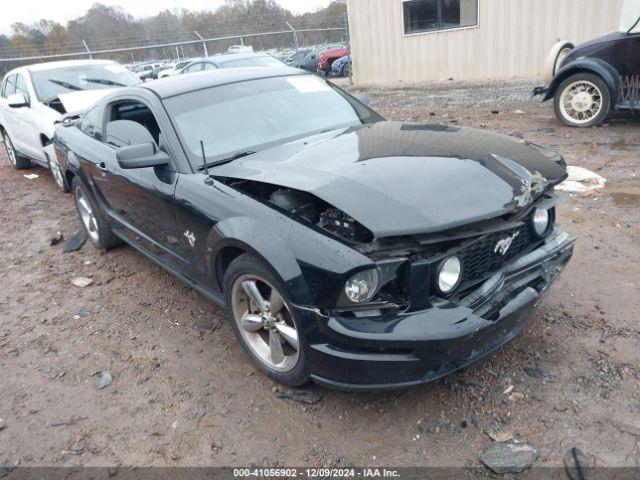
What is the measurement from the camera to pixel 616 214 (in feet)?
14.9

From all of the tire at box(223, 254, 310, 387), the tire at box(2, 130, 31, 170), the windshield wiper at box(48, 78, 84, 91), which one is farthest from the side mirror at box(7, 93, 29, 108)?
the tire at box(223, 254, 310, 387)

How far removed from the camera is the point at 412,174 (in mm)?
2590

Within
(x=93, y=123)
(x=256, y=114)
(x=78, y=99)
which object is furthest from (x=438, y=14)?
(x=256, y=114)

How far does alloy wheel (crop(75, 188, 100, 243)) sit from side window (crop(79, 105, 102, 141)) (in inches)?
25.1

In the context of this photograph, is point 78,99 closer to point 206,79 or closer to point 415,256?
point 206,79

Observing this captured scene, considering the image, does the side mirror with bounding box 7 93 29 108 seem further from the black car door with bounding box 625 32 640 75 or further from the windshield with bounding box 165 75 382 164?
the black car door with bounding box 625 32 640 75

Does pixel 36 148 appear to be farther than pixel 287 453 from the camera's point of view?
Yes

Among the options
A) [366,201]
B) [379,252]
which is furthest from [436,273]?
[366,201]

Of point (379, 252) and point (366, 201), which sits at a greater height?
point (366, 201)

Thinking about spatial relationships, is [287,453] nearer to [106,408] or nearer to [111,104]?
[106,408]

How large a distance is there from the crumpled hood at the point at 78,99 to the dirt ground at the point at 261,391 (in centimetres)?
293

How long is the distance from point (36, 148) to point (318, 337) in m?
6.49

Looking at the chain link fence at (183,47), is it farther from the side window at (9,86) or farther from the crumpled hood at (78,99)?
the crumpled hood at (78,99)

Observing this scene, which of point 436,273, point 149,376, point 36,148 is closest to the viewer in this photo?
point 436,273
